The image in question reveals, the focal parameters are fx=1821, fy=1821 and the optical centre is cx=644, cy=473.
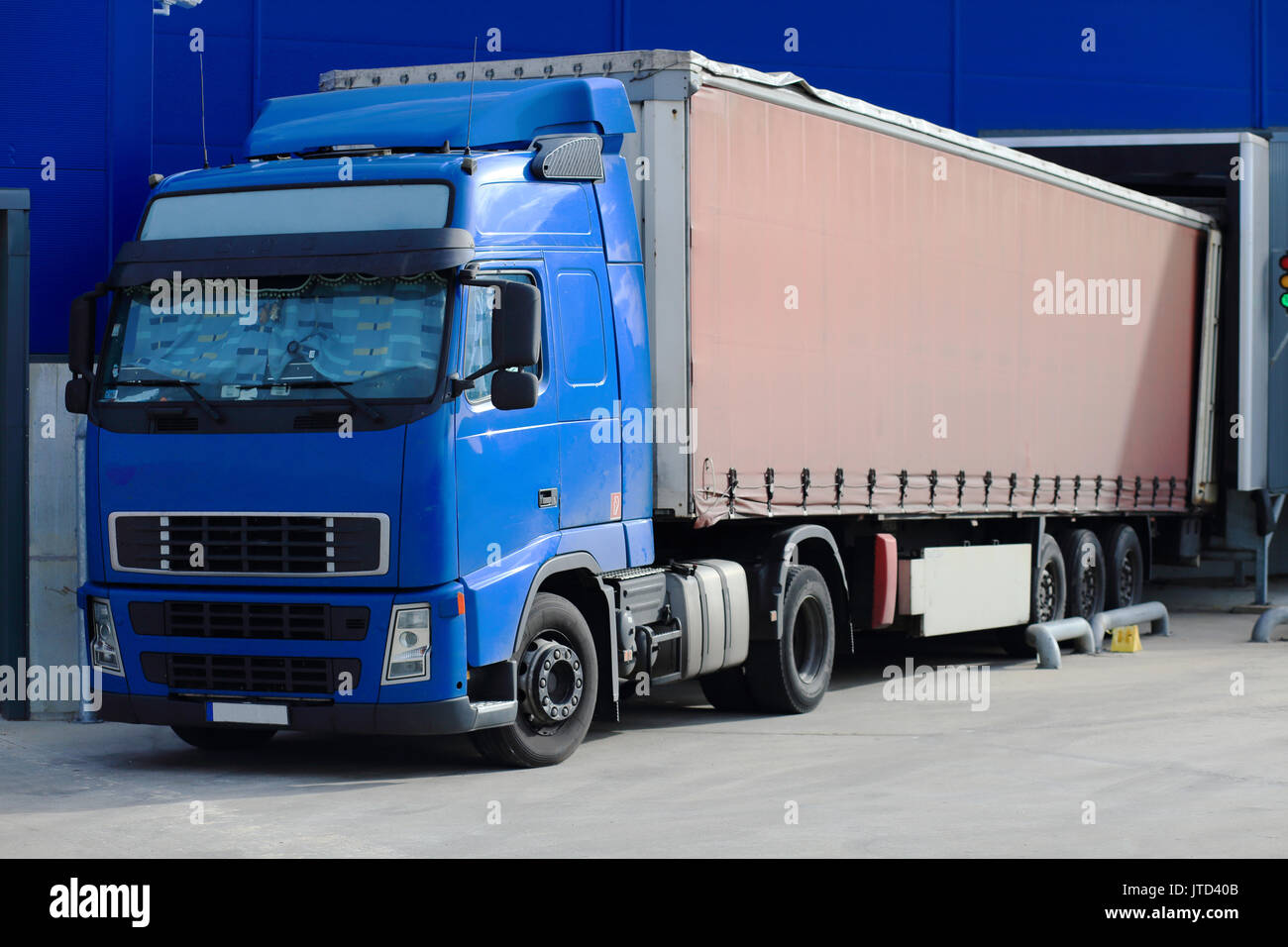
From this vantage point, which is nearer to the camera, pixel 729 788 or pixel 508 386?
pixel 508 386

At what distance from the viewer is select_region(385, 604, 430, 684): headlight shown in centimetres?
934

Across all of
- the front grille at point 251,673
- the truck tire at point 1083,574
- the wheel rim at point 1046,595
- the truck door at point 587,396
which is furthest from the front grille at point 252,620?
the truck tire at point 1083,574

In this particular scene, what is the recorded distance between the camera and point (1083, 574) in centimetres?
1834

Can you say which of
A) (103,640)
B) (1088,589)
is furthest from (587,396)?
(1088,589)

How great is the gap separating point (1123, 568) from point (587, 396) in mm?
10619

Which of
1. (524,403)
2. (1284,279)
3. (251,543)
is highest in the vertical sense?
(1284,279)

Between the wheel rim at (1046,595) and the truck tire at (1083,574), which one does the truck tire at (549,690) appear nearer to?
the wheel rim at (1046,595)

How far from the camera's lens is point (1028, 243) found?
16312 millimetres

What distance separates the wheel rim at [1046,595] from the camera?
56.6 feet

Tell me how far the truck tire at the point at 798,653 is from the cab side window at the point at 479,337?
364 centimetres

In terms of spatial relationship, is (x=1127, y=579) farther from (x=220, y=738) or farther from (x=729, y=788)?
(x=220, y=738)
